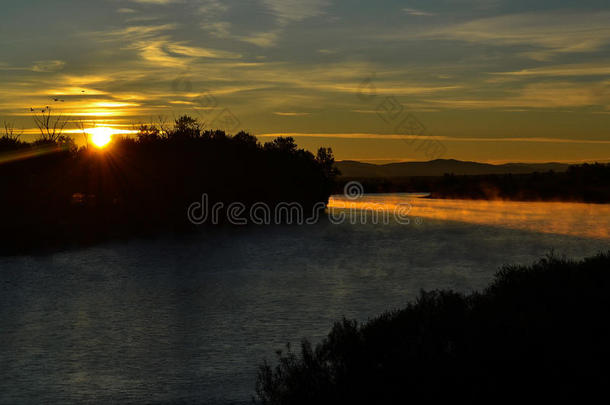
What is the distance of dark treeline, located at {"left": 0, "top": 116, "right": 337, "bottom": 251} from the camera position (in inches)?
2370

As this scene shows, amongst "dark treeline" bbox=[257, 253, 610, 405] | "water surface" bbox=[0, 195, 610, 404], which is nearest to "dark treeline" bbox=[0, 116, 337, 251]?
"water surface" bbox=[0, 195, 610, 404]

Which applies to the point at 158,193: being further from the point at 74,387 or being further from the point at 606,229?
the point at 74,387

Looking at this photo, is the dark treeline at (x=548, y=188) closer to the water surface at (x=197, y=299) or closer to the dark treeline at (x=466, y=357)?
the water surface at (x=197, y=299)

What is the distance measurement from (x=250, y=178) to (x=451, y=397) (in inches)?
3402

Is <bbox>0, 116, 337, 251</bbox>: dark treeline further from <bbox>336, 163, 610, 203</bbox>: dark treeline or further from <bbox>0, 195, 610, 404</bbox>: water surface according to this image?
<bbox>336, 163, 610, 203</bbox>: dark treeline

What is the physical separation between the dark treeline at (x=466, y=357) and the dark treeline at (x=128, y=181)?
1796 inches

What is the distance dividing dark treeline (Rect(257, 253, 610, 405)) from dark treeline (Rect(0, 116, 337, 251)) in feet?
150

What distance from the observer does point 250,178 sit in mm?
95375

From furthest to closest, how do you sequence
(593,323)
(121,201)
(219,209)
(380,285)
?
(219,209) < (121,201) < (380,285) < (593,323)

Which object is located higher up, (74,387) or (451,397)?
(451,397)

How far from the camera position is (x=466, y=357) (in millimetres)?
10531

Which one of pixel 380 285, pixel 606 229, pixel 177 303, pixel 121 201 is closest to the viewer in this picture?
pixel 177 303

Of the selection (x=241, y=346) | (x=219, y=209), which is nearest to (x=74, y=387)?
(x=241, y=346)
